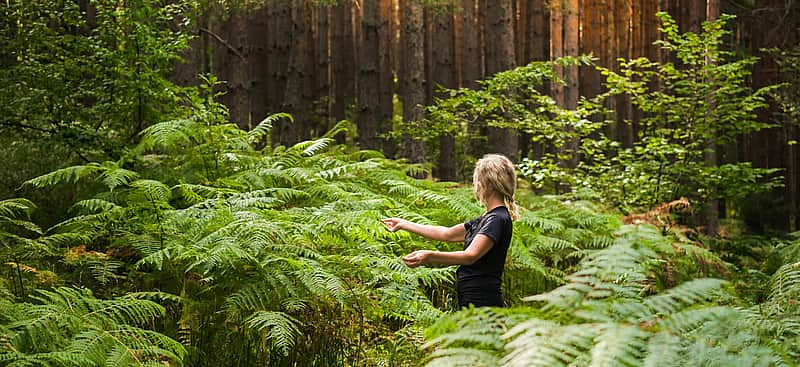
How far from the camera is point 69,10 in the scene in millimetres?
7805

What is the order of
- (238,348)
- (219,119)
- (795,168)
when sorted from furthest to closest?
(795,168) < (219,119) < (238,348)

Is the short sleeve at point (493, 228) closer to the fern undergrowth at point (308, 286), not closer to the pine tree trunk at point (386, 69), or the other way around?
the fern undergrowth at point (308, 286)

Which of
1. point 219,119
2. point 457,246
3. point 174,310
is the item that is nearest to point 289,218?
point 174,310

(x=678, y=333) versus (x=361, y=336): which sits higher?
(x=678, y=333)

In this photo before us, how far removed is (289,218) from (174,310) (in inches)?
43.1

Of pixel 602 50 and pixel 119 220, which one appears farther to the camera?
pixel 602 50

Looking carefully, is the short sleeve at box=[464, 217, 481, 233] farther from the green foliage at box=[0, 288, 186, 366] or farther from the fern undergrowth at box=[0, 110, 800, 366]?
the green foliage at box=[0, 288, 186, 366]

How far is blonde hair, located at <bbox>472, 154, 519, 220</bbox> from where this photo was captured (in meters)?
4.37

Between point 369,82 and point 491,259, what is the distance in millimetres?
12954

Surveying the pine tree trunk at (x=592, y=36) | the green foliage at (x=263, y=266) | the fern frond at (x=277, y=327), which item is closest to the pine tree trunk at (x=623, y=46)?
the pine tree trunk at (x=592, y=36)

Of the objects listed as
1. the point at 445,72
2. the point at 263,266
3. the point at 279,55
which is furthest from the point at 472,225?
the point at 279,55

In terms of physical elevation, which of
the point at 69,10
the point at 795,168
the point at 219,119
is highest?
the point at 69,10

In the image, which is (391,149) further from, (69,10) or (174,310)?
(174,310)

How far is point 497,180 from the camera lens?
4367mm
